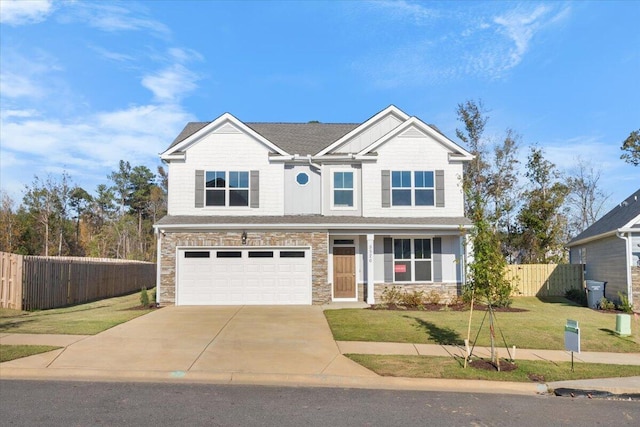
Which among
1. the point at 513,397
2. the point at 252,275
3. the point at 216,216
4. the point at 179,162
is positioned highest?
the point at 179,162

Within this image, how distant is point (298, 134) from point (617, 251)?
13619mm

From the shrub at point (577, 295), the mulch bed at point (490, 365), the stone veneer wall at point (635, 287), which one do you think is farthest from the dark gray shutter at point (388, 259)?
the mulch bed at point (490, 365)

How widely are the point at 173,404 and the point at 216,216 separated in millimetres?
12837

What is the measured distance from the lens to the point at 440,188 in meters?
20.2

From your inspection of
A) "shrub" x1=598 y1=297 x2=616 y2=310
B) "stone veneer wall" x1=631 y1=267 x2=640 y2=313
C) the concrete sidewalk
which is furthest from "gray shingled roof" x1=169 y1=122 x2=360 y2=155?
"stone veneer wall" x1=631 y1=267 x2=640 y2=313

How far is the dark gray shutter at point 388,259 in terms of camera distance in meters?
20.0

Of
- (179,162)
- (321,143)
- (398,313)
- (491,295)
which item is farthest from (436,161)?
(491,295)

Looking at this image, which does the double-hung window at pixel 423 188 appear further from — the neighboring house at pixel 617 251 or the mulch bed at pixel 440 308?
the neighboring house at pixel 617 251

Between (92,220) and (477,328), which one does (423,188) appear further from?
(92,220)

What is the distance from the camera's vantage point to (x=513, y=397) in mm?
8227

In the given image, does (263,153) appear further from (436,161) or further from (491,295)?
(491,295)

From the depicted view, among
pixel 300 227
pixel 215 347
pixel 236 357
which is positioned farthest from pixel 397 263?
pixel 236 357

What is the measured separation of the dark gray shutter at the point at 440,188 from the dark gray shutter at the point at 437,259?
138 cm

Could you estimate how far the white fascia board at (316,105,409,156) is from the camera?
2042cm
